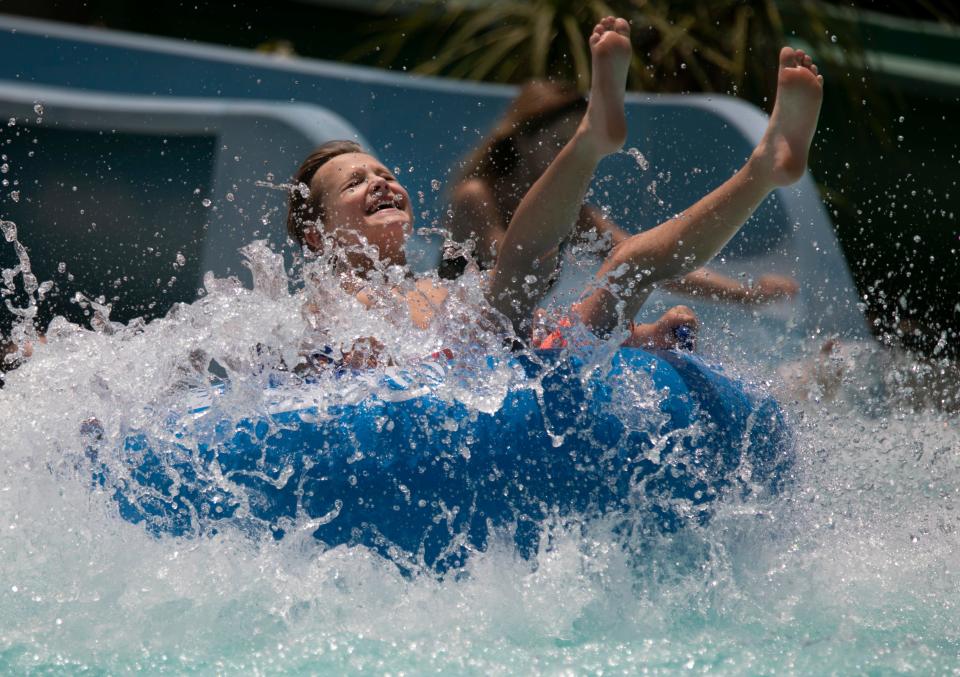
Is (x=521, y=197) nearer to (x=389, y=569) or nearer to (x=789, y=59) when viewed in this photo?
(x=789, y=59)

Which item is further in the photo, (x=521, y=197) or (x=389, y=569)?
(x=521, y=197)

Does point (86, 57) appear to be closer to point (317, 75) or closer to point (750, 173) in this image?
point (317, 75)

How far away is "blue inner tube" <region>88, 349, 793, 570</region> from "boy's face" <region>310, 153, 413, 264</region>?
0.52 meters

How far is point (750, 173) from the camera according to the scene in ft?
5.71

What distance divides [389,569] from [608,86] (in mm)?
743

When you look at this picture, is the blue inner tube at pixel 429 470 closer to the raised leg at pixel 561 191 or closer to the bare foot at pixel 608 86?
the raised leg at pixel 561 191

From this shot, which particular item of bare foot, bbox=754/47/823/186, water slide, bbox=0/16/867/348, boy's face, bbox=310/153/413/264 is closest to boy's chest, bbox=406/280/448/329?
boy's face, bbox=310/153/413/264

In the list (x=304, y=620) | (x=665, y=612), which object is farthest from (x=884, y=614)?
(x=304, y=620)

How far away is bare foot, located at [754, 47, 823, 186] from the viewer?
67.8 inches

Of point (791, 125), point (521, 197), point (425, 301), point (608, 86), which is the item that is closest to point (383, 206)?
→ point (425, 301)

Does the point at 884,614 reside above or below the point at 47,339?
below

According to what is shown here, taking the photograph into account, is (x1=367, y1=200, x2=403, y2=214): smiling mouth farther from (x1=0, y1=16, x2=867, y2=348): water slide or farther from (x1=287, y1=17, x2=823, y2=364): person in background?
(x1=0, y1=16, x2=867, y2=348): water slide

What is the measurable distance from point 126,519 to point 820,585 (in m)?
1.00

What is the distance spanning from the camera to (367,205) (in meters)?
2.18
